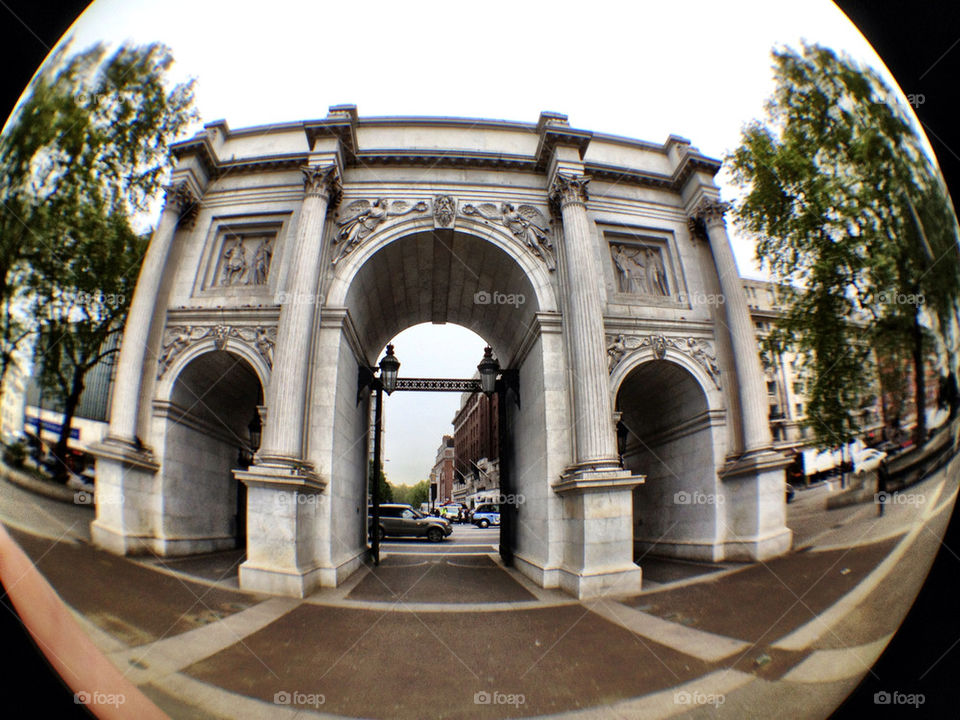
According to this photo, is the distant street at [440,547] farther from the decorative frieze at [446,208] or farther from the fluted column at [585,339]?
the decorative frieze at [446,208]

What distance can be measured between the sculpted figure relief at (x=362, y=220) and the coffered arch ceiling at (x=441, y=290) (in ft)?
1.30

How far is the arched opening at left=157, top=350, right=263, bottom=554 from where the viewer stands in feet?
3.88

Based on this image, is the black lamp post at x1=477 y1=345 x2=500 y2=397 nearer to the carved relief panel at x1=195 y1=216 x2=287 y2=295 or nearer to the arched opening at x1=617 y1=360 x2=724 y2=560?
the arched opening at x1=617 y1=360 x2=724 y2=560

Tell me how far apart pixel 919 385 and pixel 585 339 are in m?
4.03

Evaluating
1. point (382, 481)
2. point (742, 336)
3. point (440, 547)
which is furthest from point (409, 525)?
point (742, 336)

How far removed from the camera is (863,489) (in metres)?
0.92

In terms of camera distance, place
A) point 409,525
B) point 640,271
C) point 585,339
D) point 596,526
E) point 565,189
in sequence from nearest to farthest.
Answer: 1. point 640,271
2. point 596,526
3. point 585,339
4. point 565,189
5. point 409,525

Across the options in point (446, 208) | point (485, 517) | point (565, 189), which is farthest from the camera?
point (485, 517)

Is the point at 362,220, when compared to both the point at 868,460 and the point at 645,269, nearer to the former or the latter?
the point at 645,269

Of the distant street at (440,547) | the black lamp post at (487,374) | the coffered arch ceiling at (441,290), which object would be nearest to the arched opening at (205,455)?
the coffered arch ceiling at (441,290)

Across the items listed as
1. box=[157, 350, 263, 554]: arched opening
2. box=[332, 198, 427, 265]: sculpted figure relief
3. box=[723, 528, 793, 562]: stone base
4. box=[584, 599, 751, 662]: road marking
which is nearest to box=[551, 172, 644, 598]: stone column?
box=[332, 198, 427, 265]: sculpted figure relief

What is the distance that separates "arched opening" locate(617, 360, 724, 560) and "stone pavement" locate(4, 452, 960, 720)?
157 millimetres

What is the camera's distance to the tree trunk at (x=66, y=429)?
2.87 ft

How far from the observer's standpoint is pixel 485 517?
21.9m
